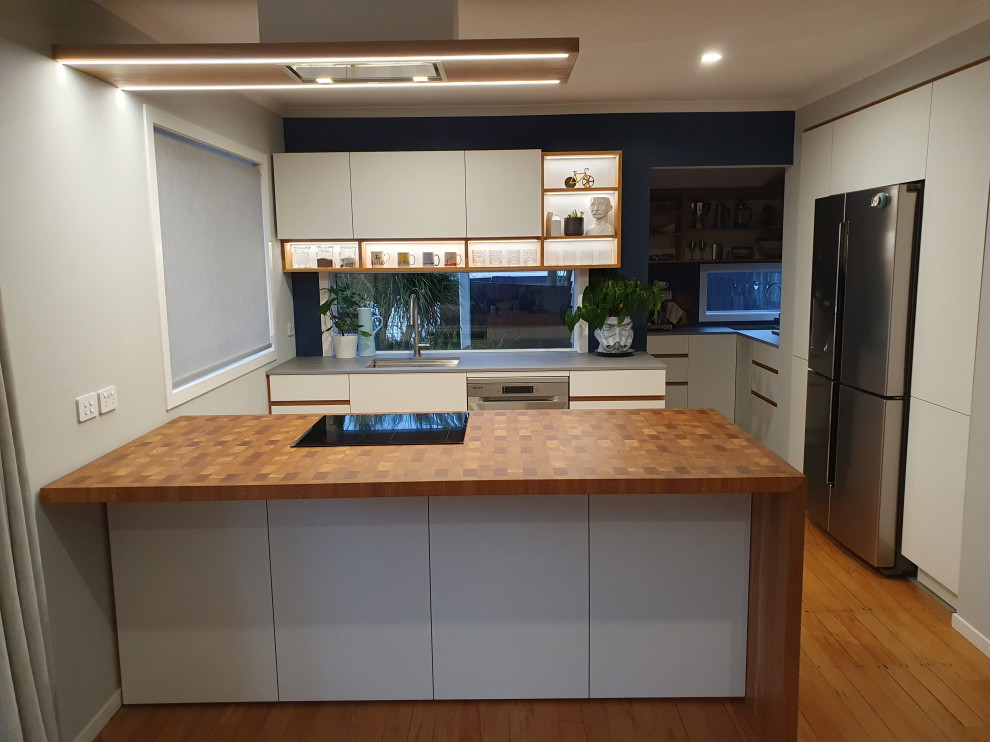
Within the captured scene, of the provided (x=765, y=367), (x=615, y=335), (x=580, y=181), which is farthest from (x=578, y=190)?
(x=765, y=367)

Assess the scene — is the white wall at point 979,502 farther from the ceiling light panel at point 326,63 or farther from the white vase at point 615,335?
the white vase at point 615,335

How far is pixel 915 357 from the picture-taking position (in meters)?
3.32

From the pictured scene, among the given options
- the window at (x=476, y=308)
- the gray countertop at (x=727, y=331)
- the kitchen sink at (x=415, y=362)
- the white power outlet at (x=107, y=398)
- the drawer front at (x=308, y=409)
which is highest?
the window at (x=476, y=308)

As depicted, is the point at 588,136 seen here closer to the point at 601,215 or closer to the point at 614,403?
the point at 601,215

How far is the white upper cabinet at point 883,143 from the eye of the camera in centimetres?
328

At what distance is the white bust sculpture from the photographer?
4719 millimetres

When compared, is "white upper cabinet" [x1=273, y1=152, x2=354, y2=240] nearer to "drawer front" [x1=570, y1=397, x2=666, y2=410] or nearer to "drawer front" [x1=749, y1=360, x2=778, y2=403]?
"drawer front" [x1=570, y1=397, x2=666, y2=410]

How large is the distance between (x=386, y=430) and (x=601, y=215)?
260cm

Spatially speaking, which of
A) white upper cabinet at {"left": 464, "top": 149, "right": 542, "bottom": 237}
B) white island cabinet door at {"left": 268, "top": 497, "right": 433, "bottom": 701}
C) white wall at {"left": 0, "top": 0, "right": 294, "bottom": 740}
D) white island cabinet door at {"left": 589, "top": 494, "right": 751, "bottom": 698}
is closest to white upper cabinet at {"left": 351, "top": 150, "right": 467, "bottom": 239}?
white upper cabinet at {"left": 464, "top": 149, "right": 542, "bottom": 237}

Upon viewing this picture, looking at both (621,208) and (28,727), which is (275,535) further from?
(621,208)

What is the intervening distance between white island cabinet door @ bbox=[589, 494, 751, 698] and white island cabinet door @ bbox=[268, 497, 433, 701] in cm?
63

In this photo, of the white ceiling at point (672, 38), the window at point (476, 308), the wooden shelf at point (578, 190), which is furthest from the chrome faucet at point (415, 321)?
the white ceiling at point (672, 38)

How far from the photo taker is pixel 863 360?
3570mm

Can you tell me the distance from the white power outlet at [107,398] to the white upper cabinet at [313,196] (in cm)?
222
